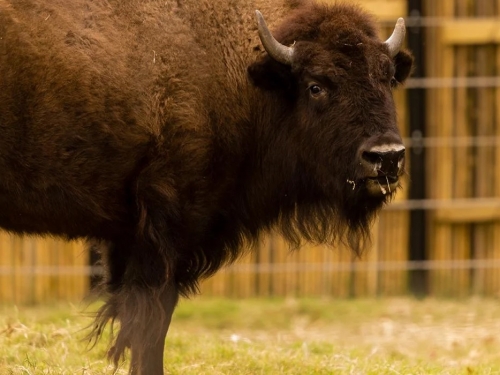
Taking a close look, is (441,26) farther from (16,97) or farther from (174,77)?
(16,97)

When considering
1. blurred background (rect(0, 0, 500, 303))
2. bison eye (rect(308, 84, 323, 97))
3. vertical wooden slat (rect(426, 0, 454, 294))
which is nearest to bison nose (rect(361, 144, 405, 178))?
bison eye (rect(308, 84, 323, 97))

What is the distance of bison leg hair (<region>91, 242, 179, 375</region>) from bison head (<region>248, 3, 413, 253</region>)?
92 cm

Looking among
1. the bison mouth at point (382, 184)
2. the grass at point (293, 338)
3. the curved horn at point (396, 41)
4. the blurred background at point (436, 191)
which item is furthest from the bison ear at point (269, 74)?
the blurred background at point (436, 191)

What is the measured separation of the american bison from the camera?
5242mm

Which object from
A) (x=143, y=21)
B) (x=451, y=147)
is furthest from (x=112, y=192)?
(x=451, y=147)

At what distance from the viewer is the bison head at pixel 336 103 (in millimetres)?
5383

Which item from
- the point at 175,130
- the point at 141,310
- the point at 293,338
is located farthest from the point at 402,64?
the point at 293,338

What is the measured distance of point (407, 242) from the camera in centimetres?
999

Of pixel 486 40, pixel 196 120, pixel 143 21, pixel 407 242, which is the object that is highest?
pixel 486 40

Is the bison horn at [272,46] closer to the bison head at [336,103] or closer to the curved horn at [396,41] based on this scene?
the bison head at [336,103]

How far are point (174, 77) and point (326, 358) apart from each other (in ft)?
6.74

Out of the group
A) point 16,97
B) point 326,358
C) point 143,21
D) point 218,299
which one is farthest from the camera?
point 218,299

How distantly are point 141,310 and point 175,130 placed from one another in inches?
37.1

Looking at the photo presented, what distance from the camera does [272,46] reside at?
551cm
